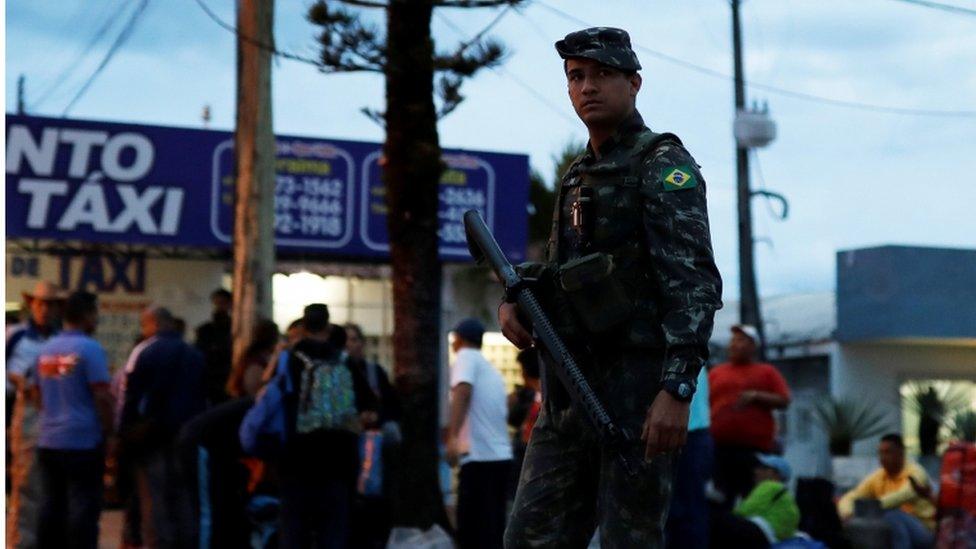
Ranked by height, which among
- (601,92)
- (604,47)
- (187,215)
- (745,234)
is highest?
(745,234)

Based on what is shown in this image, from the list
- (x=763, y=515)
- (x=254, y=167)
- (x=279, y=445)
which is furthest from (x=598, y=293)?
(x=254, y=167)

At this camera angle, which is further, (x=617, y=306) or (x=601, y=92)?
(x=601, y=92)

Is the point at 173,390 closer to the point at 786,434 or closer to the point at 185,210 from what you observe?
the point at 185,210

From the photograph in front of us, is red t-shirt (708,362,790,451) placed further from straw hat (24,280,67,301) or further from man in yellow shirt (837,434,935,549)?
straw hat (24,280,67,301)

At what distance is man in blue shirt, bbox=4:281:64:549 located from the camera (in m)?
9.60

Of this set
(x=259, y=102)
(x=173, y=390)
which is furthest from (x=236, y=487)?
(x=259, y=102)

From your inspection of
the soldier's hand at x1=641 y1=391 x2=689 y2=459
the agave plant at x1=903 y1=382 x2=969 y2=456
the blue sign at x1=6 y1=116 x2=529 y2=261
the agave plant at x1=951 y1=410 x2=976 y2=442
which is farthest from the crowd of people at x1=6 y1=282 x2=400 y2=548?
the agave plant at x1=903 y1=382 x2=969 y2=456

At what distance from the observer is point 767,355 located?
1145 inches

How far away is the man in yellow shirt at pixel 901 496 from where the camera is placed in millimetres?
11422

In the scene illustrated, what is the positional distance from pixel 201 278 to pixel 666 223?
50.1 feet

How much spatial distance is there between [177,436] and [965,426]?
13625mm

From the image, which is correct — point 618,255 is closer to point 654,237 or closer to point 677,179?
point 654,237

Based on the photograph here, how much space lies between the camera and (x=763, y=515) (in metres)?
10.4

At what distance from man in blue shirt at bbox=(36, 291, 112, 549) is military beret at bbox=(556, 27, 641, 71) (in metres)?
5.31
